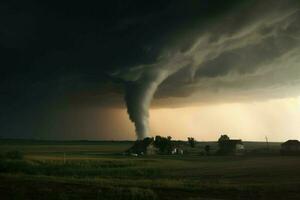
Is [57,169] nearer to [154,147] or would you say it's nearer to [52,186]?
[52,186]

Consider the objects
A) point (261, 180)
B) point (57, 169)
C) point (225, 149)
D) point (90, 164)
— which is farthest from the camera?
point (225, 149)

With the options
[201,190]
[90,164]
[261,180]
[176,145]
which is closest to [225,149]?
[176,145]

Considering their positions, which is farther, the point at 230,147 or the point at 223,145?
the point at 223,145

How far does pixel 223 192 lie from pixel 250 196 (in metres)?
2.92

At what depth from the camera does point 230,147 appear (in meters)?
123

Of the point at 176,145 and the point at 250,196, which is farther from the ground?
the point at 176,145

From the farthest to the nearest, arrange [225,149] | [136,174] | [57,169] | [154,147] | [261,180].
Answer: [154,147]
[225,149]
[57,169]
[136,174]
[261,180]

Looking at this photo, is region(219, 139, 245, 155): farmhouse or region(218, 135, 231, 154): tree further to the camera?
region(218, 135, 231, 154): tree

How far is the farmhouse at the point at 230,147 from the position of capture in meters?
120

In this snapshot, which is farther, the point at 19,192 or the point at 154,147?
the point at 154,147

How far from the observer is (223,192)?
33.8 metres

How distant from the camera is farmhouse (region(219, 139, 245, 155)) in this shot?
120m

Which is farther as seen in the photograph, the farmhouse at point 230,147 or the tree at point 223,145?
the tree at point 223,145

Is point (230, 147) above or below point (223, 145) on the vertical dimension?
below
